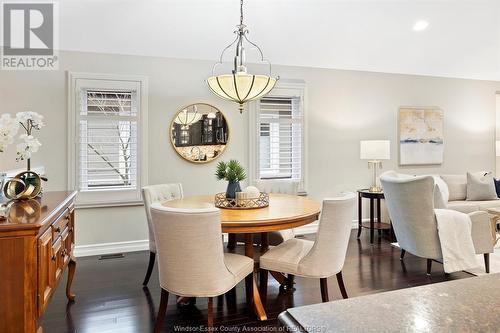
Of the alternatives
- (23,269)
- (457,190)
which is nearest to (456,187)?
(457,190)

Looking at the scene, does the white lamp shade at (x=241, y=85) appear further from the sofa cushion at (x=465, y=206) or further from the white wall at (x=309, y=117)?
the sofa cushion at (x=465, y=206)

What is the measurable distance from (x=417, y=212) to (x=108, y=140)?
366 cm

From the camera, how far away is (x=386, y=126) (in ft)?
18.7

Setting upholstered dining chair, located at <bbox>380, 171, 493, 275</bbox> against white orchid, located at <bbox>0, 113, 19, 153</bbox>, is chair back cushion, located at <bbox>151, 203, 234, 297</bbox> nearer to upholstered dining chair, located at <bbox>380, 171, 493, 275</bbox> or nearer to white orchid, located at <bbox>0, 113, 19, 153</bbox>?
white orchid, located at <bbox>0, 113, 19, 153</bbox>

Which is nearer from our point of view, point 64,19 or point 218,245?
point 218,245

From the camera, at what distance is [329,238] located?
99.0 inches

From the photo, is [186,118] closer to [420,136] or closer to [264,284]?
[264,284]

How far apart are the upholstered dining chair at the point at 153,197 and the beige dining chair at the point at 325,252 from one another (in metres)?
1.14

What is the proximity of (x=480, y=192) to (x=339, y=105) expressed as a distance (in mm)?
2523

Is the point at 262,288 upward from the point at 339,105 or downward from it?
downward

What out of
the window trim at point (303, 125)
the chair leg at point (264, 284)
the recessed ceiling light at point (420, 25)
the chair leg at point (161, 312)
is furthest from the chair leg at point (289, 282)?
the recessed ceiling light at point (420, 25)

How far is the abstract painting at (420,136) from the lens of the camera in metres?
5.78

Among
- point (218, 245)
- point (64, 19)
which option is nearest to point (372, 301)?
point (218, 245)

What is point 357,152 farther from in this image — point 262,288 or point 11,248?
point 11,248
